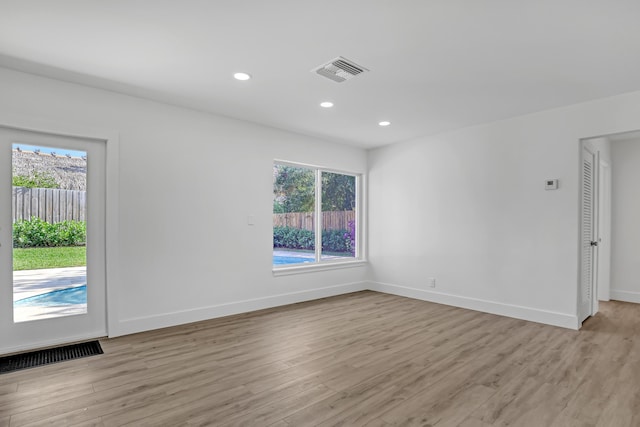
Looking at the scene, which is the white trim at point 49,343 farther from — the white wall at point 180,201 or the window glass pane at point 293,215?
the window glass pane at point 293,215

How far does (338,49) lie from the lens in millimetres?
2693

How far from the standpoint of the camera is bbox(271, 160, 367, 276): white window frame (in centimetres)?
512

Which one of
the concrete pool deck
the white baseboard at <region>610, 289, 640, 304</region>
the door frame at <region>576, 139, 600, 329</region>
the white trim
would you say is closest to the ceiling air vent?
the door frame at <region>576, 139, 600, 329</region>

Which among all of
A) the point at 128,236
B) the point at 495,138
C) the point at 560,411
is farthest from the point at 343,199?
the point at 560,411

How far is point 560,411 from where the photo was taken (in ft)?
7.13

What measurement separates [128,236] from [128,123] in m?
1.23

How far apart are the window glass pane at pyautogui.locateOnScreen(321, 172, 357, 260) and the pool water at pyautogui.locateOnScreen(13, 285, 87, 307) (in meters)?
3.34

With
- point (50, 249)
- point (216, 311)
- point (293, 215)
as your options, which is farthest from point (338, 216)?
point (50, 249)

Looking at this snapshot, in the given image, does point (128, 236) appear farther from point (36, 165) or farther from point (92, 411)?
point (92, 411)

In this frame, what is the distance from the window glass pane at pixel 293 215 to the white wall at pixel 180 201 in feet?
0.70

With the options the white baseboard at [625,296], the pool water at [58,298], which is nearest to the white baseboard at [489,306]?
the white baseboard at [625,296]

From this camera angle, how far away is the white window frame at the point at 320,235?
16.8 feet

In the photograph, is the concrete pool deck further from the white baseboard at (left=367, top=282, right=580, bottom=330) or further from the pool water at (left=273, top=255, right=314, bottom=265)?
the white baseboard at (left=367, top=282, right=580, bottom=330)

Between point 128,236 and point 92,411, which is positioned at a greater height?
point 128,236
